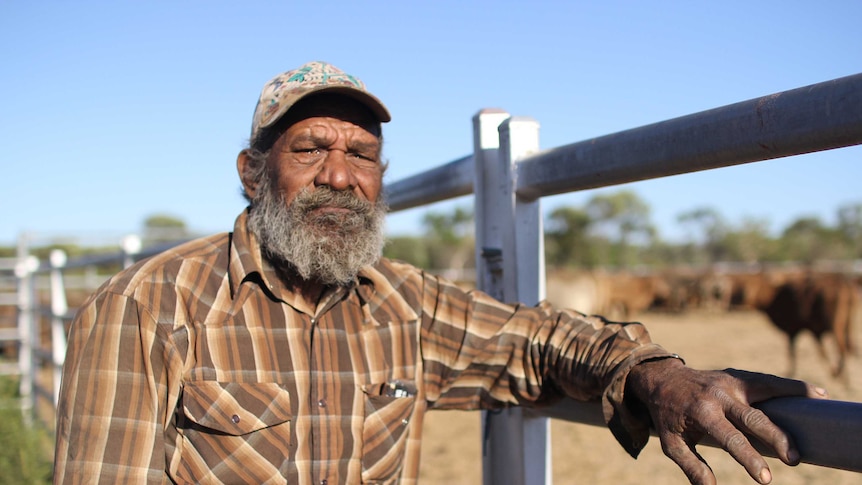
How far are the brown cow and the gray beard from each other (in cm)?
1103

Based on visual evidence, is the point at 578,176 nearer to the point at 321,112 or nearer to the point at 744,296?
the point at 321,112

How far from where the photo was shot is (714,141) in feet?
3.38

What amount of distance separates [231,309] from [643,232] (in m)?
69.2

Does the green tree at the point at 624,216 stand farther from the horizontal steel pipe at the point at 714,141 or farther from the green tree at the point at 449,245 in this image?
the horizontal steel pipe at the point at 714,141

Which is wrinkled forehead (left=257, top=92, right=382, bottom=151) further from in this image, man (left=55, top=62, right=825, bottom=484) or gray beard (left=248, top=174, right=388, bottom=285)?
gray beard (left=248, top=174, right=388, bottom=285)

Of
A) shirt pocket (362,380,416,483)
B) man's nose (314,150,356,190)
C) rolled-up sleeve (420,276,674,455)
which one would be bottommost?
shirt pocket (362,380,416,483)

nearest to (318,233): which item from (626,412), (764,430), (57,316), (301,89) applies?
(301,89)

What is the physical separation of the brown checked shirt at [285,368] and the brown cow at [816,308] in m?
11.0

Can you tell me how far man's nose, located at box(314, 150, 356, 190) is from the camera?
5.56 ft

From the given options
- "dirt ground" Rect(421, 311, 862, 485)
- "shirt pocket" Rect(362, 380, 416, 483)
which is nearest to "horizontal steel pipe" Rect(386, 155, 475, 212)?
"shirt pocket" Rect(362, 380, 416, 483)

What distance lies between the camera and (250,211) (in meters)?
1.77

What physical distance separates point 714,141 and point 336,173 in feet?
3.01

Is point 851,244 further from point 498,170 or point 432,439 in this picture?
point 498,170

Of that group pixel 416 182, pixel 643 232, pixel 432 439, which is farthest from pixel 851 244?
pixel 416 182
